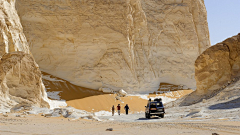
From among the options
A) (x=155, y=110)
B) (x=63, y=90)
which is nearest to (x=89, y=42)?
(x=63, y=90)

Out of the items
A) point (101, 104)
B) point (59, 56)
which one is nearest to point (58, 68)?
point (59, 56)

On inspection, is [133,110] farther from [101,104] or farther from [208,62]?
[208,62]

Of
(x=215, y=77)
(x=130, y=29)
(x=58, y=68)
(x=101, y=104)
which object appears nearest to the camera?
(x=215, y=77)

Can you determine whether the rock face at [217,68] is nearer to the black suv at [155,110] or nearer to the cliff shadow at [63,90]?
the black suv at [155,110]

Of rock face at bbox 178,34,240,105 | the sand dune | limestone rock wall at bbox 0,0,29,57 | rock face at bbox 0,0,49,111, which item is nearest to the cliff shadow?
the sand dune

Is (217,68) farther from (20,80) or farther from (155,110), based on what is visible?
(20,80)

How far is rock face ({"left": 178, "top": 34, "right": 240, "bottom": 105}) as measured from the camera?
19.7m

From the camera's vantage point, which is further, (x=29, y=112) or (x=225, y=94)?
(x=225, y=94)

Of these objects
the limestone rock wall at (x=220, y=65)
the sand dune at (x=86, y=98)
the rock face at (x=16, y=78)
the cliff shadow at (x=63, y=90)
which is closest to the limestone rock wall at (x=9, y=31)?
the rock face at (x=16, y=78)

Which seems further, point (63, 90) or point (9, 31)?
point (63, 90)

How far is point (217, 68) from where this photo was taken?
794 inches

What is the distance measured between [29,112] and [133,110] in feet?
46.9

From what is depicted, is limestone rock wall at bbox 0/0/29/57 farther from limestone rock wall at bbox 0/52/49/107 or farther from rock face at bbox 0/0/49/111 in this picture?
limestone rock wall at bbox 0/52/49/107

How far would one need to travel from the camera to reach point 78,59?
28.4 metres
